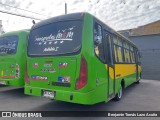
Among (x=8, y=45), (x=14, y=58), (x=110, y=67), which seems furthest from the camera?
(x=8, y=45)

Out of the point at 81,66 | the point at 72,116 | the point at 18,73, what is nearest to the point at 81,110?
the point at 72,116

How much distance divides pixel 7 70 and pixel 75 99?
14.8 ft

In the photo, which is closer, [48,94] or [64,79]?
[64,79]

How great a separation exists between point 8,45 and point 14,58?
871 millimetres

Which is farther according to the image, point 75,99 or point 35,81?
point 35,81

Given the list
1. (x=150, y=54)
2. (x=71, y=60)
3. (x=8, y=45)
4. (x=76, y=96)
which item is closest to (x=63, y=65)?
(x=71, y=60)

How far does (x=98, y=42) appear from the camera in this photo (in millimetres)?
5941

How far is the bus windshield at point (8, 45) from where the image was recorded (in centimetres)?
884

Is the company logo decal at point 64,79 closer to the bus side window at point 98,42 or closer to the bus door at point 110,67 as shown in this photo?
the bus side window at point 98,42

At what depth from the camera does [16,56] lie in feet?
28.2

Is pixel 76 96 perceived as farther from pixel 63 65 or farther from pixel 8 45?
pixel 8 45

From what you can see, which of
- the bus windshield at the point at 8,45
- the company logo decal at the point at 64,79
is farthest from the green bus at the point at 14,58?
the company logo decal at the point at 64,79

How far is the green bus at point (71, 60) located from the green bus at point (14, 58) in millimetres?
1781

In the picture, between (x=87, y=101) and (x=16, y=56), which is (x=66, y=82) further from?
(x=16, y=56)
